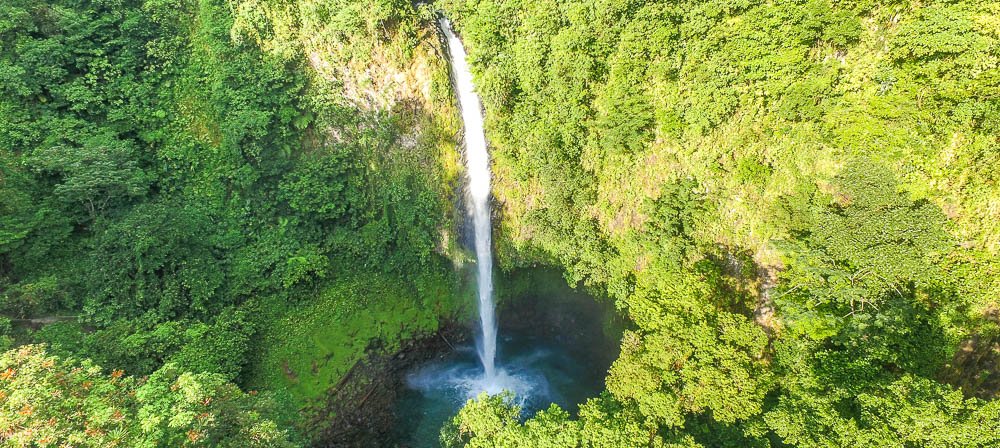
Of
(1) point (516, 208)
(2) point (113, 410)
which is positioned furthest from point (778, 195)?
(2) point (113, 410)

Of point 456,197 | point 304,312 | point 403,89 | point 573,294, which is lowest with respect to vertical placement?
point 304,312

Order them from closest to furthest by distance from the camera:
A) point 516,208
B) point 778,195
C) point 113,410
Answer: point 113,410
point 778,195
point 516,208

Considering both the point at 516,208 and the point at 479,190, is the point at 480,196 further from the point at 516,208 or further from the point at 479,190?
the point at 516,208

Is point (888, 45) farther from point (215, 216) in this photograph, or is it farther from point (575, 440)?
point (215, 216)

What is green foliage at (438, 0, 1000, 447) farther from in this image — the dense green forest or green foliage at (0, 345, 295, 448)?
green foliage at (0, 345, 295, 448)

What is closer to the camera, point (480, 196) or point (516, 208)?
point (516, 208)

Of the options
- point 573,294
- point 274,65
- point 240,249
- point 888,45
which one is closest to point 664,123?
point 888,45
